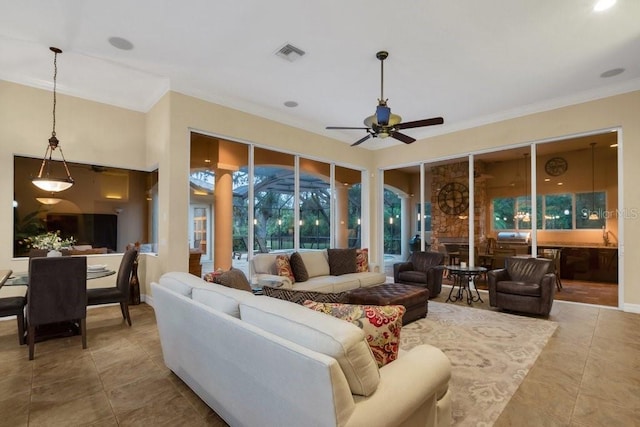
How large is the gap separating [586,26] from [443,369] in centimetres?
400

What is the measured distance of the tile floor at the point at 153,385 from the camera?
2.24 m

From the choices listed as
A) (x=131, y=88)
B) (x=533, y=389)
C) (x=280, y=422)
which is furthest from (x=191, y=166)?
(x=533, y=389)

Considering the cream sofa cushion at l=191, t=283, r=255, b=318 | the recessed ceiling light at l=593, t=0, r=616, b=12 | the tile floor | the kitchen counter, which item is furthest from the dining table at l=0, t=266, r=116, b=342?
the kitchen counter

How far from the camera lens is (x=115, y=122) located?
217 inches

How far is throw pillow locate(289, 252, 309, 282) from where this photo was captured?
511cm

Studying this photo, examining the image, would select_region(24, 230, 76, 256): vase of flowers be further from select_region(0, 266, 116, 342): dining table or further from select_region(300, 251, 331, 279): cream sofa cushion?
select_region(300, 251, 331, 279): cream sofa cushion

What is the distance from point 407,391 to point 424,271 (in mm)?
4810

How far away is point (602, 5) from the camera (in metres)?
3.19

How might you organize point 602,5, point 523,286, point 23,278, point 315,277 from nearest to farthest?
point 602,5, point 23,278, point 523,286, point 315,277

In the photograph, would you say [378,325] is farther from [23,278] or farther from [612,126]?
[612,126]

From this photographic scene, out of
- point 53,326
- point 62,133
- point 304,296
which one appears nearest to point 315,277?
point 304,296

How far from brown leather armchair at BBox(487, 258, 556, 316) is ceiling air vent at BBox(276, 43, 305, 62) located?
4159mm

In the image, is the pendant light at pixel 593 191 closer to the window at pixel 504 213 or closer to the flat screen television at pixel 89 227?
the window at pixel 504 213

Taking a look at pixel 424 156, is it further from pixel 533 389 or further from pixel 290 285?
pixel 533 389
